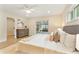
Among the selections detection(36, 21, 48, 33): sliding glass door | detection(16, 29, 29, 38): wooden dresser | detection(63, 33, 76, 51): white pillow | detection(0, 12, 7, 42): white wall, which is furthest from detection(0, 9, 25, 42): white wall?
detection(63, 33, 76, 51): white pillow

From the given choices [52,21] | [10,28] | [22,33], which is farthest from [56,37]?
[10,28]

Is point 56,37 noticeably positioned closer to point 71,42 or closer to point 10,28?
point 71,42

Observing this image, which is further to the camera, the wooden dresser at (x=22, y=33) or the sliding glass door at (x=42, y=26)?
the wooden dresser at (x=22, y=33)

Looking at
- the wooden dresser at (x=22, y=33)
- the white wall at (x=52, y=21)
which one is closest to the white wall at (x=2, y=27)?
the wooden dresser at (x=22, y=33)

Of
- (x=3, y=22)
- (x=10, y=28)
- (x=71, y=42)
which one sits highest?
(x=3, y=22)

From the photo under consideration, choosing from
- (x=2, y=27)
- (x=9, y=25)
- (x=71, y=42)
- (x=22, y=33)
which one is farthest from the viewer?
(x=22, y=33)

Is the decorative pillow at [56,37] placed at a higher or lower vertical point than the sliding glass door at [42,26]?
lower

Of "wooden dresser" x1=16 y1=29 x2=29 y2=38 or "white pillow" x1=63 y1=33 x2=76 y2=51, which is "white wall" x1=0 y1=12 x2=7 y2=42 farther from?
"white pillow" x1=63 y1=33 x2=76 y2=51

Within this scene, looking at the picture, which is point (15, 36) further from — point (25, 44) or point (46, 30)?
point (46, 30)

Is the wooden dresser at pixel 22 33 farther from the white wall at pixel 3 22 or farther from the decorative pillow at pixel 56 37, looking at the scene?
the decorative pillow at pixel 56 37

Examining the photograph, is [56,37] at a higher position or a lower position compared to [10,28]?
lower
